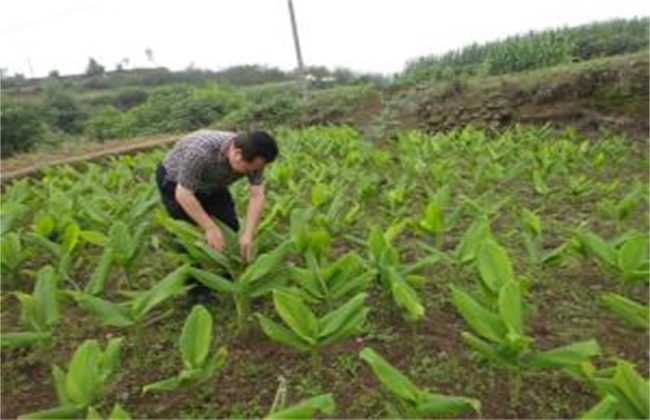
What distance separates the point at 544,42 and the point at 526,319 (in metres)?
10.7

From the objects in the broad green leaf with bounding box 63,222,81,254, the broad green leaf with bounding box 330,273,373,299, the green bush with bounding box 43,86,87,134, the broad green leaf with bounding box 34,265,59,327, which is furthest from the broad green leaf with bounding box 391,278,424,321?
the green bush with bounding box 43,86,87,134

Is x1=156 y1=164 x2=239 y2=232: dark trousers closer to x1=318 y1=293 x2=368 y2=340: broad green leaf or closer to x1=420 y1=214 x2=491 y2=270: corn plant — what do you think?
x1=420 y1=214 x2=491 y2=270: corn plant

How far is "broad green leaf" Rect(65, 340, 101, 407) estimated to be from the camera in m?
2.24

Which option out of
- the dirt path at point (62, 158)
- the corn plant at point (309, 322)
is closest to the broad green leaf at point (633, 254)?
the corn plant at point (309, 322)

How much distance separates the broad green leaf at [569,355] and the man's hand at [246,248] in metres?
1.34

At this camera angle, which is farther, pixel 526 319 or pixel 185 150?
pixel 185 150

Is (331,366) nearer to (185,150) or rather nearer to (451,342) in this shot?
(451,342)

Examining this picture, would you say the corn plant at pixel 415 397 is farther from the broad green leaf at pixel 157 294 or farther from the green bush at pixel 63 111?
the green bush at pixel 63 111

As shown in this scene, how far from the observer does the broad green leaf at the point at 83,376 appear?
2.24 metres

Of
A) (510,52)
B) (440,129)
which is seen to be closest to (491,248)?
(440,129)

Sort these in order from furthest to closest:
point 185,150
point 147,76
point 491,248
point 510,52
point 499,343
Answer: point 147,76 < point 510,52 < point 185,150 < point 491,248 < point 499,343

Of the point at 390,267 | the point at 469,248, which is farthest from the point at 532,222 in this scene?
the point at 390,267

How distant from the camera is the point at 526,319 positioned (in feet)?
11.1

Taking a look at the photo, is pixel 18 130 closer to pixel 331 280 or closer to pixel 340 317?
pixel 331 280
